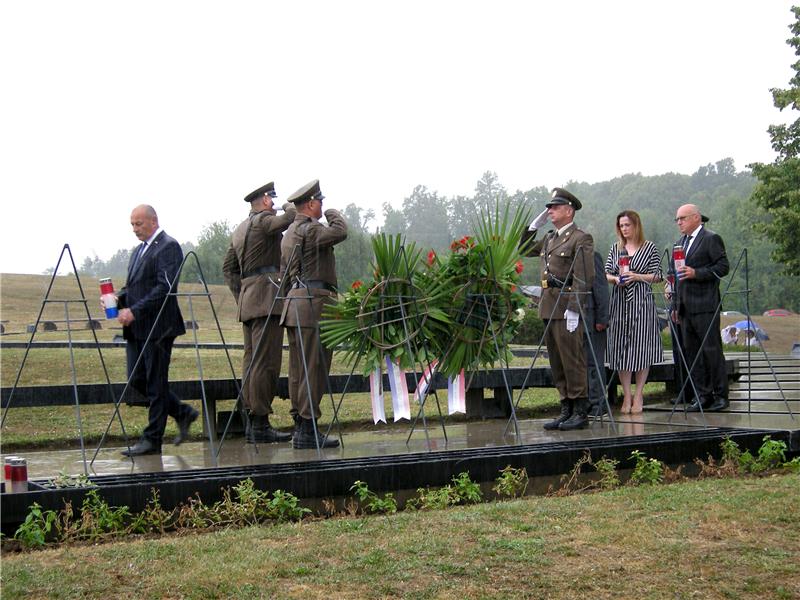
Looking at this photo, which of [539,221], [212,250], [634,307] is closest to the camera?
[539,221]

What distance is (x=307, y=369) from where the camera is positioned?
935 cm

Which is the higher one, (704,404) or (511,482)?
(704,404)

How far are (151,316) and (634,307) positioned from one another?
545 cm

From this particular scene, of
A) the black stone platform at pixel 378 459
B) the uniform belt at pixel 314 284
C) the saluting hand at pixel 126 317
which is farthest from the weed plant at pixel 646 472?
the saluting hand at pixel 126 317

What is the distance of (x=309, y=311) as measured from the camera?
944 centimetres

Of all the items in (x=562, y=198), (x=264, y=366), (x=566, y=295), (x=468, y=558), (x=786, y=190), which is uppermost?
(x=786, y=190)

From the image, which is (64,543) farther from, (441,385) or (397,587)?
(441,385)

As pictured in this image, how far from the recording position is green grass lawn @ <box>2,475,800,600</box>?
17.6 feet

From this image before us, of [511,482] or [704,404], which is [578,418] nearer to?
[704,404]

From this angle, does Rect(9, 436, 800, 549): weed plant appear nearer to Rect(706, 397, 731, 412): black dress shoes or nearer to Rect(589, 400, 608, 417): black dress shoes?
Rect(589, 400, 608, 417): black dress shoes

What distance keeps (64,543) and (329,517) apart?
73.0 inches

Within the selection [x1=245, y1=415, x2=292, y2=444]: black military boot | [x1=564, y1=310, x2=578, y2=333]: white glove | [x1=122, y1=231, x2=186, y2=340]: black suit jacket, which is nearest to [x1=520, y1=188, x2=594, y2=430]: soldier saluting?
[x1=564, y1=310, x2=578, y2=333]: white glove

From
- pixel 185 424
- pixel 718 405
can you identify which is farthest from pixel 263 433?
pixel 718 405

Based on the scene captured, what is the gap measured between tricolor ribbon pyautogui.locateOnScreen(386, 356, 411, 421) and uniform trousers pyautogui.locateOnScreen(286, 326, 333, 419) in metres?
0.61
